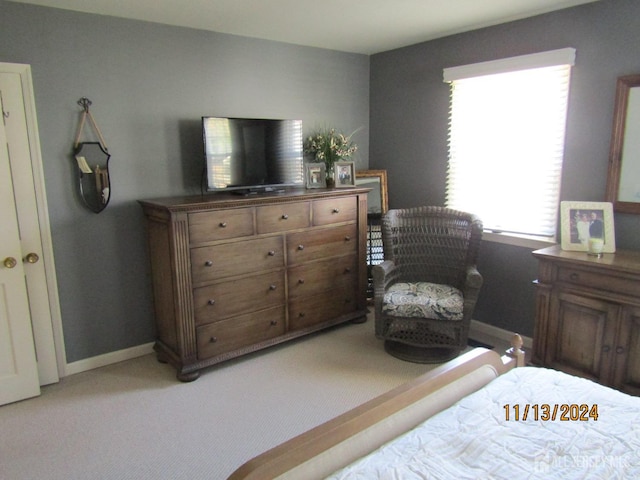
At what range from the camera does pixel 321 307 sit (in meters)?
3.71

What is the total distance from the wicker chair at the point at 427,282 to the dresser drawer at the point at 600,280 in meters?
0.56

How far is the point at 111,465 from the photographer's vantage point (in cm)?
226

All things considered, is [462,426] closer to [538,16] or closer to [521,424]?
[521,424]

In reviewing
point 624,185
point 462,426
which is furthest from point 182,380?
point 624,185

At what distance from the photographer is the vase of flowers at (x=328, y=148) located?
158 inches

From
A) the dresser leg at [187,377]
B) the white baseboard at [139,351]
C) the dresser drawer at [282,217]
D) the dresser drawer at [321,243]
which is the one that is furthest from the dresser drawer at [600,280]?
the dresser leg at [187,377]

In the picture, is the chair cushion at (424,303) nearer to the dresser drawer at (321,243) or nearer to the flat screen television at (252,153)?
the dresser drawer at (321,243)

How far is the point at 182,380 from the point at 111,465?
0.82 meters

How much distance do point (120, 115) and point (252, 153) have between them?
38.1 inches

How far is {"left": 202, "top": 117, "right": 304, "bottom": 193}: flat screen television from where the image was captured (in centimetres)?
327

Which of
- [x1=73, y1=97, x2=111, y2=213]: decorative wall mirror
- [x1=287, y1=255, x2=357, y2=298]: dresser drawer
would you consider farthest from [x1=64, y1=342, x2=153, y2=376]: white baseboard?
[x1=287, y1=255, x2=357, y2=298]: dresser drawer

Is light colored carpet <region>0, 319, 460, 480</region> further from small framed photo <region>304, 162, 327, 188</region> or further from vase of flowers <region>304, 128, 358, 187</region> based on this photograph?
vase of flowers <region>304, 128, 358, 187</region>
